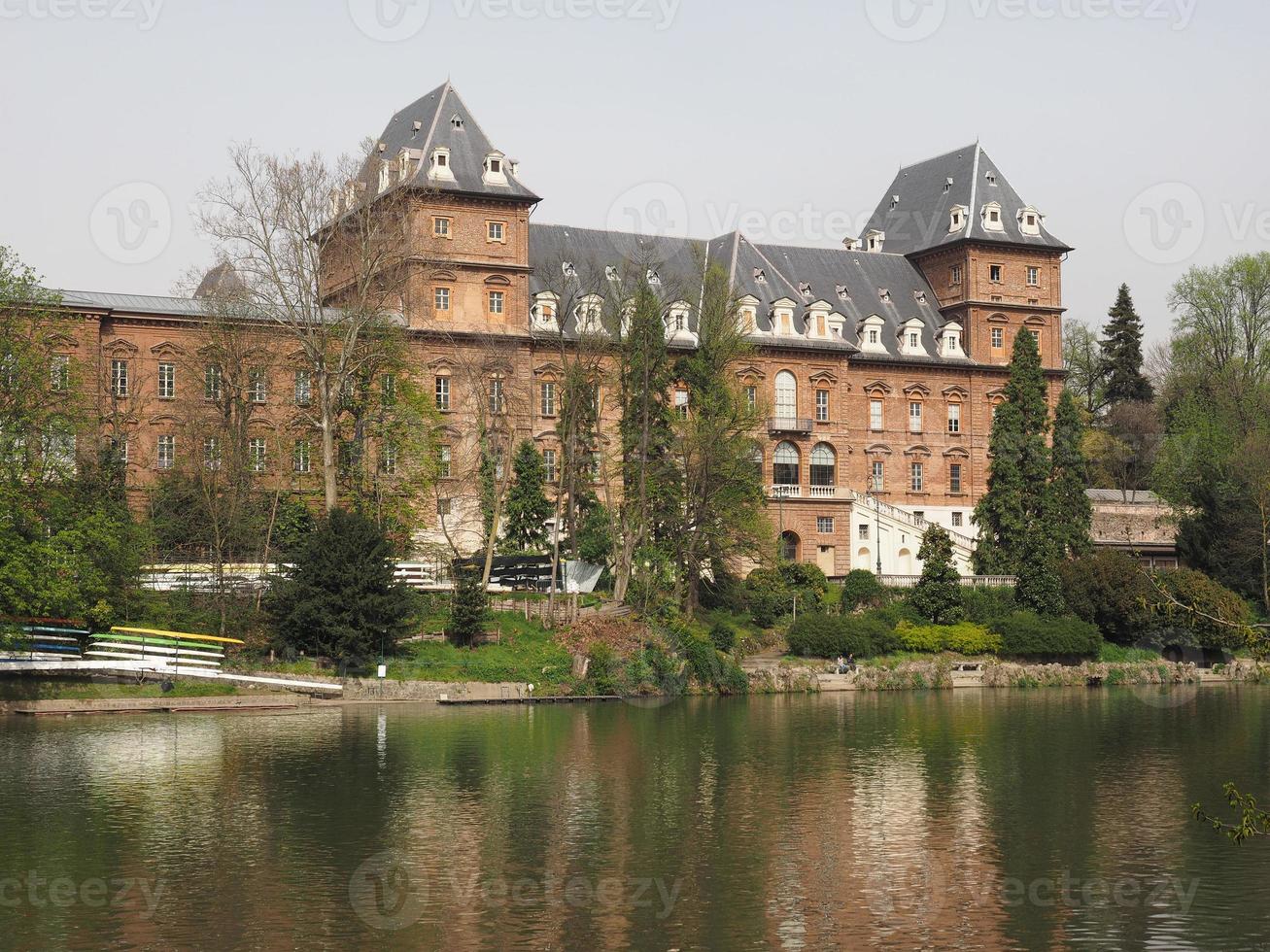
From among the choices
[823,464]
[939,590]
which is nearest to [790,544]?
[823,464]

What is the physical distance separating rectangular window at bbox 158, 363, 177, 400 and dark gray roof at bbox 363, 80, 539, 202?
12990 millimetres

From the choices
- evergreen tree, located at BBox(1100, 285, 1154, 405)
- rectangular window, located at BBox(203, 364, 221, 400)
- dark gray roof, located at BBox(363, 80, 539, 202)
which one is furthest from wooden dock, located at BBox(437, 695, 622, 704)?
evergreen tree, located at BBox(1100, 285, 1154, 405)

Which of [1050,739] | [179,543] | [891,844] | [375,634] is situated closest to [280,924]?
[891,844]

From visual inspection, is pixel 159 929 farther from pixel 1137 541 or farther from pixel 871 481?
pixel 1137 541

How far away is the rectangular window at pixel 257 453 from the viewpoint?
59281mm

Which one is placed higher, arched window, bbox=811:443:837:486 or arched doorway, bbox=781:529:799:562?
arched window, bbox=811:443:837:486

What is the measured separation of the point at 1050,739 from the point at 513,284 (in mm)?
37677

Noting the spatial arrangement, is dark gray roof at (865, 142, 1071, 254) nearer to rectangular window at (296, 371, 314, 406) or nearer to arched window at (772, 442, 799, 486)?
arched window at (772, 442, 799, 486)

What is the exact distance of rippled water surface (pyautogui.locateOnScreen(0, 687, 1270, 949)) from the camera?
20.0 m

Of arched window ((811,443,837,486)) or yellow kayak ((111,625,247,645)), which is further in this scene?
arched window ((811,443,837,486))

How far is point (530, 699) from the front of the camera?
48.1 metres

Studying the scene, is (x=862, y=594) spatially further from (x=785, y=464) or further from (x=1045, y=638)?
(x=785, y=464)

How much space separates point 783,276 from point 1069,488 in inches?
829

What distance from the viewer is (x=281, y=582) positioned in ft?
161
